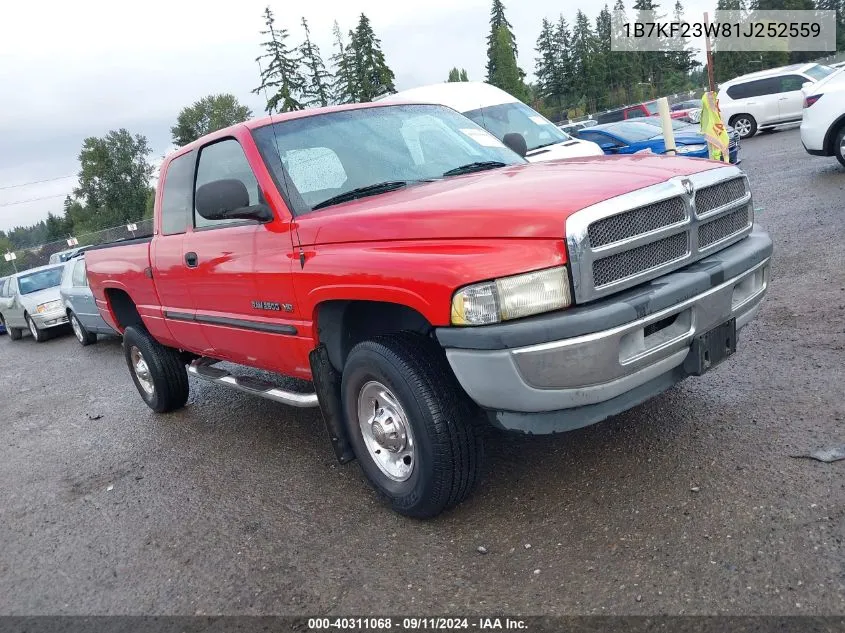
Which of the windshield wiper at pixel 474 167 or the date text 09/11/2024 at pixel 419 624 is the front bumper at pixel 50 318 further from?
the date text 09/11/2024 at pixel 419 624

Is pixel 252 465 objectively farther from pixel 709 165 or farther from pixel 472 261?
pixel 709 165

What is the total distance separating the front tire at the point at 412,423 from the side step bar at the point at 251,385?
43cm

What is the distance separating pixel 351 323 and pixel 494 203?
1.13 meters

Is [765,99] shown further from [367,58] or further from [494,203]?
[367,58]

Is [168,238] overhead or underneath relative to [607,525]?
overhead

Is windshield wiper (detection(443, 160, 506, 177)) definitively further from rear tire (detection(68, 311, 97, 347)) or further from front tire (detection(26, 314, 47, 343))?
front tire (detection(26, 314, 47, 343))

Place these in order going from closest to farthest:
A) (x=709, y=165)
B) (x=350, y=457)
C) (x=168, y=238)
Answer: (x=709, y=165) < (x=350, y=457) < (x=168, y=238)

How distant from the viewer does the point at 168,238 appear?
5.03 m

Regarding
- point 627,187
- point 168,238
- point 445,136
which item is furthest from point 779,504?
point 168,238

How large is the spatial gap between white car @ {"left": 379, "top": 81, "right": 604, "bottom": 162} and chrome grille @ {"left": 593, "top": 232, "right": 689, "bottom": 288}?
22.4ft

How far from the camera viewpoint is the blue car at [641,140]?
41.5 ft

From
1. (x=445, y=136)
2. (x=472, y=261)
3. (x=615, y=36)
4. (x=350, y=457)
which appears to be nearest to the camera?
(x=472, y=261)

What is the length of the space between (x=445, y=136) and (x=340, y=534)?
2.46 m

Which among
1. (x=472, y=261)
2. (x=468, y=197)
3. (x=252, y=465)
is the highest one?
(x=468, y=197)
